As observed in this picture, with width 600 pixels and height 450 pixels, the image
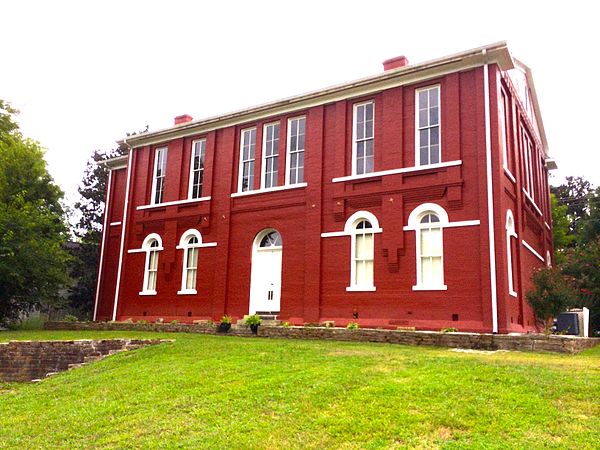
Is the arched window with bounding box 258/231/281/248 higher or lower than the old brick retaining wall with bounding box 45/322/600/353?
higher

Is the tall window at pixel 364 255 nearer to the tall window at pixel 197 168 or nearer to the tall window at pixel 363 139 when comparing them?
the tall window at pixel 363 139

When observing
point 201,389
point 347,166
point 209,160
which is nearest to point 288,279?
point 347,166

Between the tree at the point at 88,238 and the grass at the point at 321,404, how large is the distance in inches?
887

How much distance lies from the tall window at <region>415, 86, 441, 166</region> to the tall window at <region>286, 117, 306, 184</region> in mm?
4261

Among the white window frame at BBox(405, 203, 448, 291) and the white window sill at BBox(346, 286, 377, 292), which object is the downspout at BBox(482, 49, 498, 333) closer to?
the white window frame at BBox(405, 203, 448, 291)

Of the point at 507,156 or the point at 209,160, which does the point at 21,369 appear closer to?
the point at 209,160

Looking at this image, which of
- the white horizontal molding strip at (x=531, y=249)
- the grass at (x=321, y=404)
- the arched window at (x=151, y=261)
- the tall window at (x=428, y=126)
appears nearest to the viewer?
the grass at (x=321, y=404)

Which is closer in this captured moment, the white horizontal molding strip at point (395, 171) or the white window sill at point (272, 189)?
the white horizontal molding strip at point (395, 171)

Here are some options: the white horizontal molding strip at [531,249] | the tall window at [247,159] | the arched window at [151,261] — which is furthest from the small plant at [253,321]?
the white horizontal molding strip at [531,249]

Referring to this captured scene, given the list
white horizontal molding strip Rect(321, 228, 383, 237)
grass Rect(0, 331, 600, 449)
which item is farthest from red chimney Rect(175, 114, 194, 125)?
grass Rect(0, 331, 600, 449)

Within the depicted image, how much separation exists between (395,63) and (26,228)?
15805 millimetres

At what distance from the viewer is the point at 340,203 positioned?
17.6 meters

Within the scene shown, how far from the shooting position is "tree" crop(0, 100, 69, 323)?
22094 millimetres

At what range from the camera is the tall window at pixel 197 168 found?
71.1 ft
